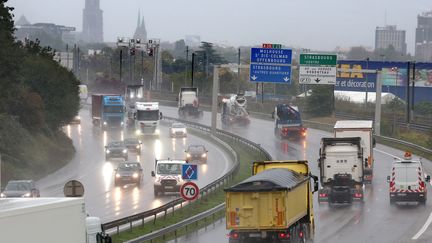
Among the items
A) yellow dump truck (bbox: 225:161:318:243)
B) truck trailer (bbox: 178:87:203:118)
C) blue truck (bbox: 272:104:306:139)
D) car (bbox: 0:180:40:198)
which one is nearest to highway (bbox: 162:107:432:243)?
yellow dump truck (bbox: 225:161:318:243)

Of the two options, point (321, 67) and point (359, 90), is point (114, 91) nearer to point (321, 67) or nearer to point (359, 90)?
point (359, 90)

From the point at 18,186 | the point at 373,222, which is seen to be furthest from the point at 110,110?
the point at 373,222

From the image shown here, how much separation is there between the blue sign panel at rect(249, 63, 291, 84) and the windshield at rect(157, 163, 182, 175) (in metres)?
15.7

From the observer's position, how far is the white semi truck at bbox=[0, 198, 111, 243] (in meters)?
13.8

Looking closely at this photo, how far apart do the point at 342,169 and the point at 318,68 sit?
18.8 meters

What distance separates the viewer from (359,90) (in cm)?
14275

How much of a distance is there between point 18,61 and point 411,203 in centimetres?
3370

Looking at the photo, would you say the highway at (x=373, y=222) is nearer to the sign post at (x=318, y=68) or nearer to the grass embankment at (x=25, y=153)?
the sign post at (x=318, y=68)

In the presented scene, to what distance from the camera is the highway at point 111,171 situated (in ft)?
153

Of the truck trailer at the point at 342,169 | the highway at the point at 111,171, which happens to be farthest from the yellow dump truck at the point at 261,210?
the truck trailer at the point at 342,169

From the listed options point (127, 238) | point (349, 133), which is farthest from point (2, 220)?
point (349, 133)

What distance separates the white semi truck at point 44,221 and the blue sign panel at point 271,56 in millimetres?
47469

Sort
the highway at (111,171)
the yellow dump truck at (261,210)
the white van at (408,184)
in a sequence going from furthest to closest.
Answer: the highway at (111,171), the white van at (408,184), the yellow dump truck at (261,210)

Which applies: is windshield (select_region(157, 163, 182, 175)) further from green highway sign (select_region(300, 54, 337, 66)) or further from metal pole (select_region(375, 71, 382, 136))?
metal pole (select_region(375, 71, 382, 136))
